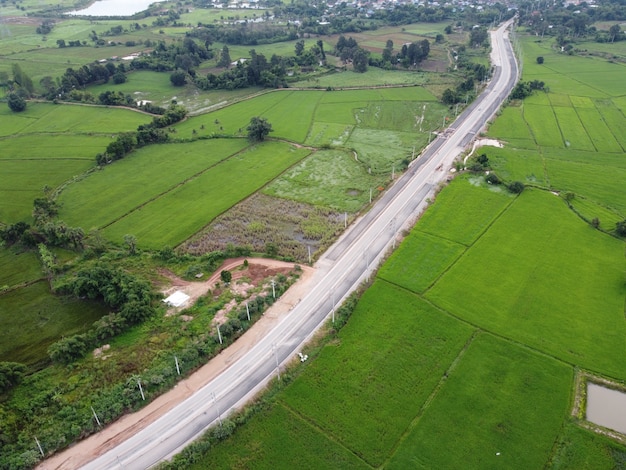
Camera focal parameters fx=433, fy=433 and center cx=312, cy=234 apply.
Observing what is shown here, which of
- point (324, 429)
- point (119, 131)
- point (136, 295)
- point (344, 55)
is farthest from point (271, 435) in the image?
point (344, 55)

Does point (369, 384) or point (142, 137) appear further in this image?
point (142, 137)

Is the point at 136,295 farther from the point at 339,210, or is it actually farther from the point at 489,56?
the point at 489,56

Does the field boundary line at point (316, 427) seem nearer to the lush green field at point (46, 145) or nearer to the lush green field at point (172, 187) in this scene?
the lush green field at point (172, 187)

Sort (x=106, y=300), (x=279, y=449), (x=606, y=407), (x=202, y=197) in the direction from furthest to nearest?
1. (x=202, y=197)
2. (x=106, y=300)
3. (x=606, y=407)
4. (x=279, y=449)

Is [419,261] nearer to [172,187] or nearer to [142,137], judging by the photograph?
[172,187]

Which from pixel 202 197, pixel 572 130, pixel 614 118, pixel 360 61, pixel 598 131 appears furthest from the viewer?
pixel 360 61

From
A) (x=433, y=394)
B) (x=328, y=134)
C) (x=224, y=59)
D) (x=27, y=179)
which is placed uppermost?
(x=224, y=59)

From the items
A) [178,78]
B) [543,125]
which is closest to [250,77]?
[178,78]

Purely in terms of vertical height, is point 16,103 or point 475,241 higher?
A: point 16,103
